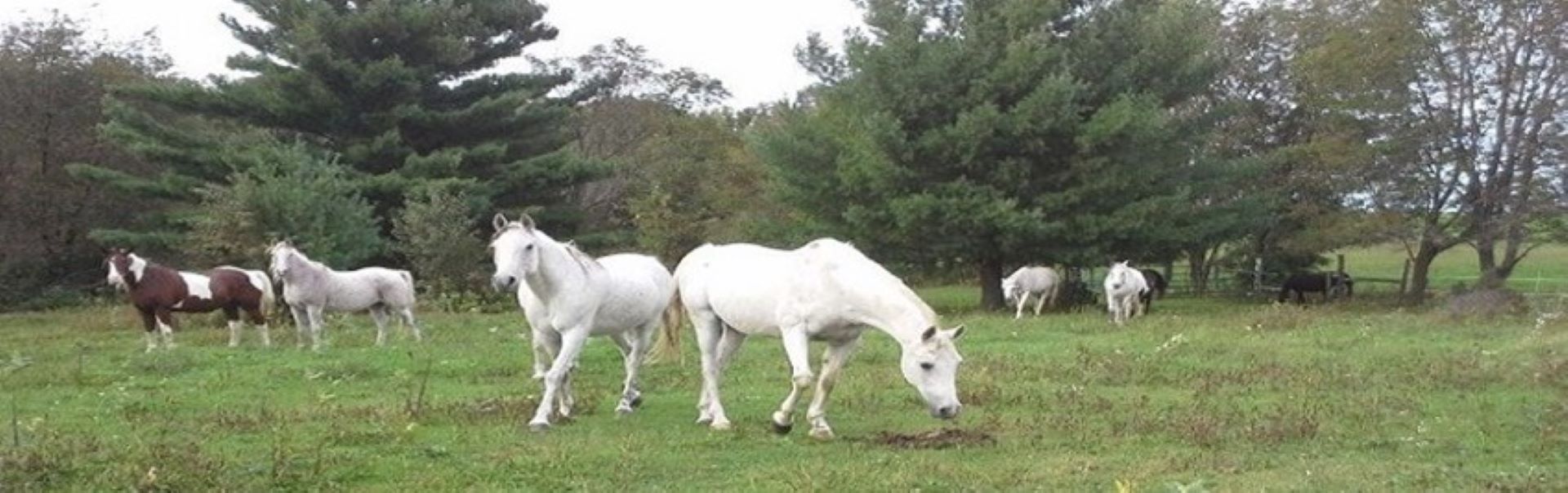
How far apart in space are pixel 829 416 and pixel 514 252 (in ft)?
10.3

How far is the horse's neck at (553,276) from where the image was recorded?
10.6 m

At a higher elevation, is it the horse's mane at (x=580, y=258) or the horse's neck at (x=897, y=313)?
the horse's mane at (x=580, y=258)

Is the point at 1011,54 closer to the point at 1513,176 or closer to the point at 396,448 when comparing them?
the point at 1513,176

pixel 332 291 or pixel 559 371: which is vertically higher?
pixel 332 291

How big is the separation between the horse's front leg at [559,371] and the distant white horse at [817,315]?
1.09 meters

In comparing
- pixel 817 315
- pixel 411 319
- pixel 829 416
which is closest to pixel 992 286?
pixel 411 319

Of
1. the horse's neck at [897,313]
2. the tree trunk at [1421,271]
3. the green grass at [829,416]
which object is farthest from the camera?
the tree trunk at [1421,271]

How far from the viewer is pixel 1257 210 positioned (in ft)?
110

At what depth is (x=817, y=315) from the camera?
402 inches

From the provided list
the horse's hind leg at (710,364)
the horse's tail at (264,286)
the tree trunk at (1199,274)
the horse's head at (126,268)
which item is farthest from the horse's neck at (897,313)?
the tree trunk at (1199,274)

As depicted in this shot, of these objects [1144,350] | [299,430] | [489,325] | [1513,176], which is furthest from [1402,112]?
[299,430]

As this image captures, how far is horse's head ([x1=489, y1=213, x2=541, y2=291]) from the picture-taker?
1003cm

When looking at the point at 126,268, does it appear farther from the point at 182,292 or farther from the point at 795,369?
the point at 795,369

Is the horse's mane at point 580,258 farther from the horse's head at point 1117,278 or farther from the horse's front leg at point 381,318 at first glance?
the horse's head at point 1117,278
